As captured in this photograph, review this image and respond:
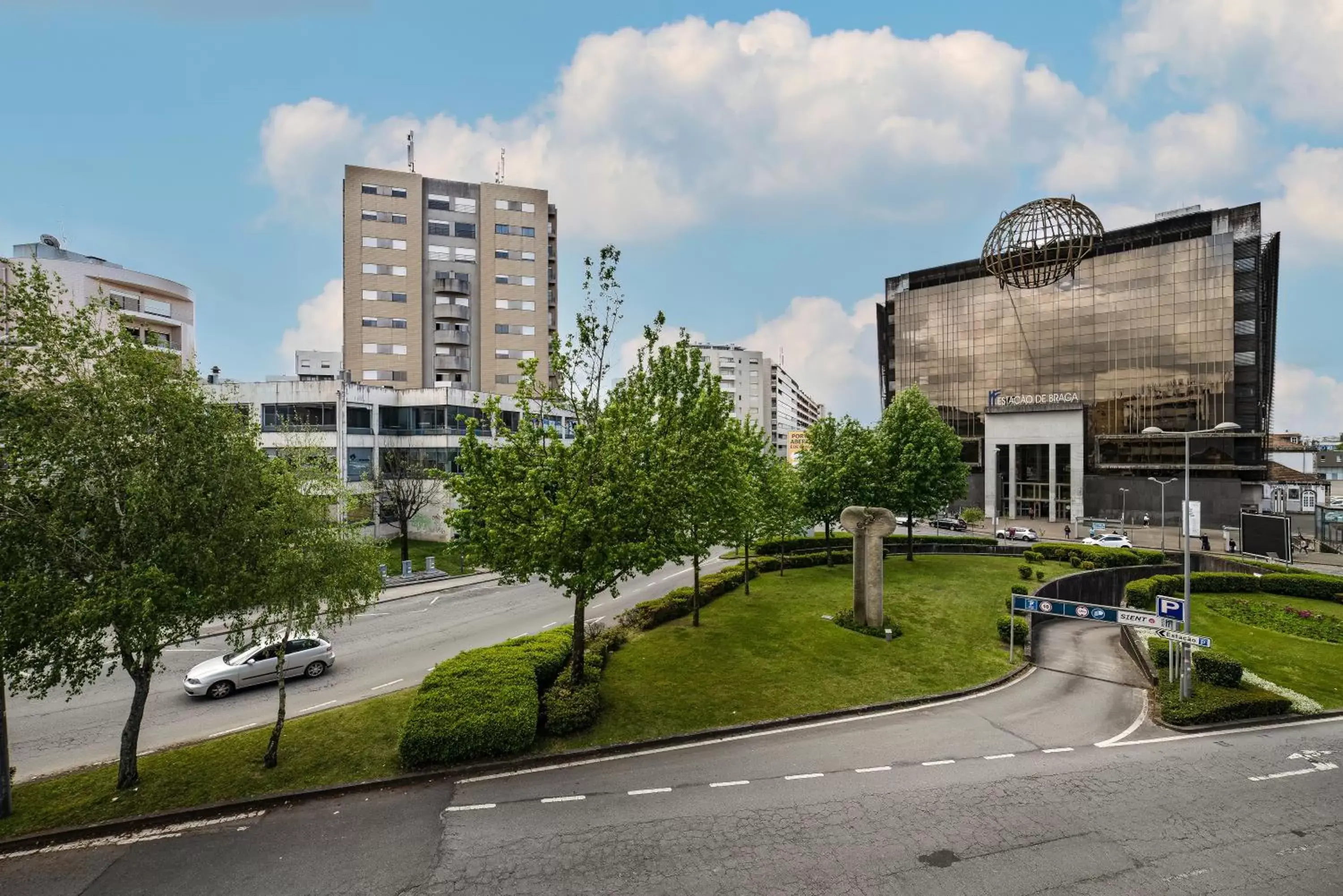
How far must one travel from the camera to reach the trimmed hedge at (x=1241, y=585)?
3156 cm

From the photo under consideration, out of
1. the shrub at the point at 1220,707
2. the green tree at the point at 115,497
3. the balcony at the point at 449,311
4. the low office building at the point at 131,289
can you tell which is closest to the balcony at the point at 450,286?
the balcony at the point at 449,311

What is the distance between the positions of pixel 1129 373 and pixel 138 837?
3808 inches

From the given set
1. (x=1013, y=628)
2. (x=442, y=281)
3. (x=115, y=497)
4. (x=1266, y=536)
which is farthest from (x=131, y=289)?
(x=1266, y=536)

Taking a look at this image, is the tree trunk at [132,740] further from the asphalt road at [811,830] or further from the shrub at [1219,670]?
the shrub at [1219,670]

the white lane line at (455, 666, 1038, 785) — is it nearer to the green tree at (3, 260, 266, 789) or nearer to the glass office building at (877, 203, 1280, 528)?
the green tree at (3, 260, 266, 789)

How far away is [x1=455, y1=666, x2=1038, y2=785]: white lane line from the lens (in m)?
14.2

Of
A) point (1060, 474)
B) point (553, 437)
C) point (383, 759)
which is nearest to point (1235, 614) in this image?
point (553, 437)

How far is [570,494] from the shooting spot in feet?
53.2

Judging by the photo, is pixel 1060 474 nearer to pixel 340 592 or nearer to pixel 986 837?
pixel 986 837

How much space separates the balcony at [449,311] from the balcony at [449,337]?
140cm

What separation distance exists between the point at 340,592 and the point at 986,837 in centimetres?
1521

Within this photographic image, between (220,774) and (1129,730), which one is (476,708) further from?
(1129,730)

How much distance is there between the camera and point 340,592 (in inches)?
573

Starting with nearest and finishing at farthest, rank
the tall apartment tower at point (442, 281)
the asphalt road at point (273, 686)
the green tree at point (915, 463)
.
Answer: the asphalt road at point (273, 686), the green tree at point (915, 463), the tall apartment tower at point (442, 281)
